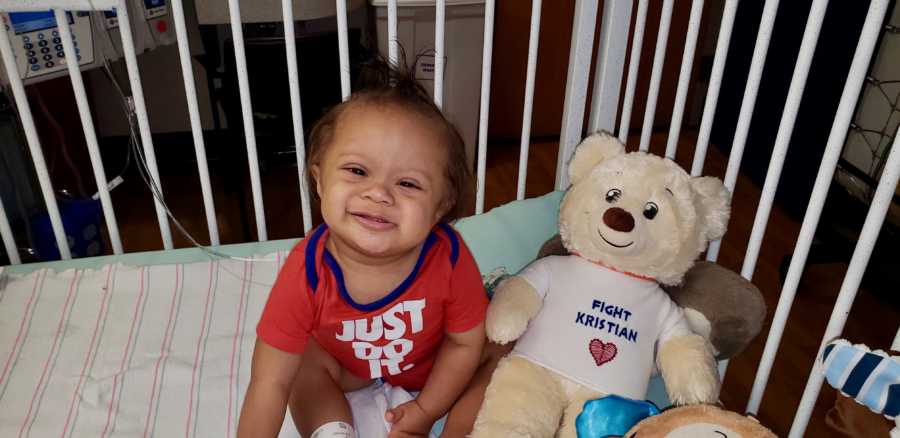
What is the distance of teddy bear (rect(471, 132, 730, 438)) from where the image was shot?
3.03ft

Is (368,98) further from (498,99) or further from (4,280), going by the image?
(498,99)

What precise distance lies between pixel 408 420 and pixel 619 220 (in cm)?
39

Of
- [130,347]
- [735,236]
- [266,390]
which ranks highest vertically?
[266,390]

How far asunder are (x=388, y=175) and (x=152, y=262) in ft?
2.38

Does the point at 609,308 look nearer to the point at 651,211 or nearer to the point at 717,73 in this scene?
the point at 651,211

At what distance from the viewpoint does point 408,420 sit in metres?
0.98

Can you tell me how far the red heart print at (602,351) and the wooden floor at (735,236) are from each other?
31.9 inches

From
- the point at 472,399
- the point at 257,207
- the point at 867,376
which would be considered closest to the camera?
the point at 867,376

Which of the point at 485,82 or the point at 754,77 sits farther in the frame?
the point at 485,82

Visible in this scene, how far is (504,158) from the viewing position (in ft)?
8.95

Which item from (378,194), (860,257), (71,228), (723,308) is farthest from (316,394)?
(71,228)

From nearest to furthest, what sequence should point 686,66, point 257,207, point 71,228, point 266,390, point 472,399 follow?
point 266,390, point 472,399, point 686,66, point 257,207, point 71,228

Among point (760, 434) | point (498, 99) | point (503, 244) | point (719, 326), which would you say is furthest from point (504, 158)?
point (760, 434)

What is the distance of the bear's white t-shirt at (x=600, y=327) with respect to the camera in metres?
0.94
